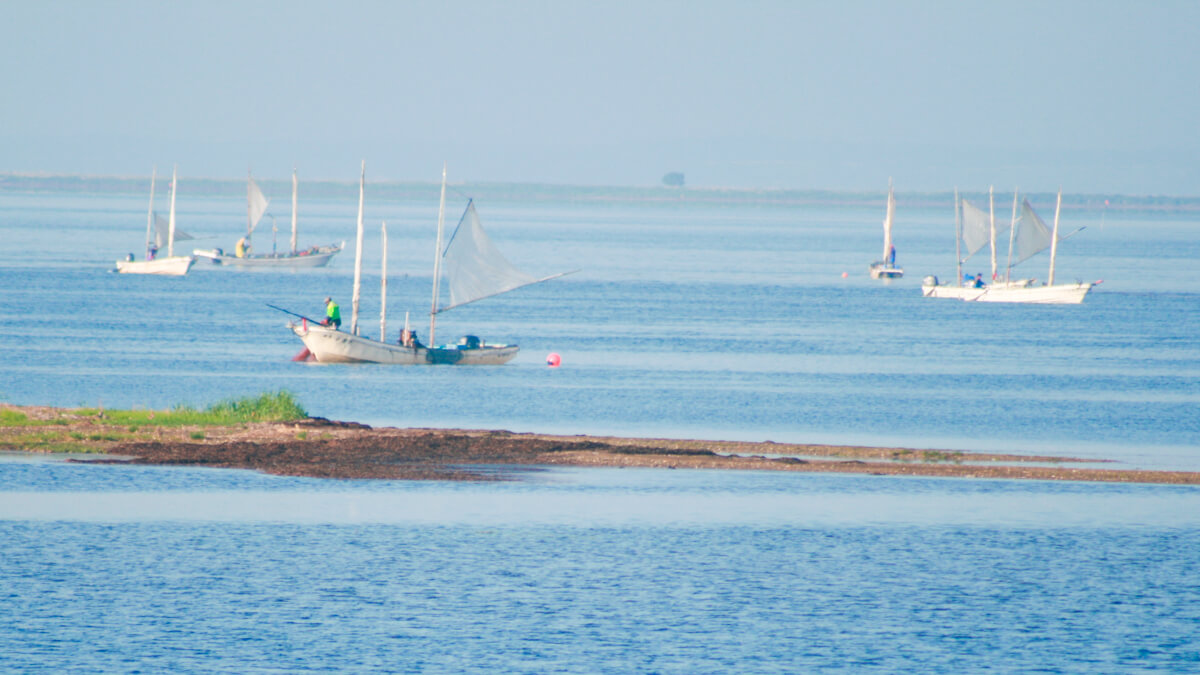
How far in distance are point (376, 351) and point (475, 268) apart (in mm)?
6790

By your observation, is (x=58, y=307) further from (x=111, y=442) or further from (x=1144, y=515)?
(x=1144, y=515)

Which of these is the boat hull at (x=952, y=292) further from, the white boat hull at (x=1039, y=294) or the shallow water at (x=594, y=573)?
the shallow water at (x=594, y=573)

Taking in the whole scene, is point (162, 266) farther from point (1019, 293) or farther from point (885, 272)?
point (1019, 293)

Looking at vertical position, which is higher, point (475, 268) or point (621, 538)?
point (475, 268)

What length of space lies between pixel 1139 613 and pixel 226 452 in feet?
68.3

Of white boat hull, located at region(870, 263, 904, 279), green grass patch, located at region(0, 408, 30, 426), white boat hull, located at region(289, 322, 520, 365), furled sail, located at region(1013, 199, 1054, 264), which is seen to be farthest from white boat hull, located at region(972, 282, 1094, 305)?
green grass patch, located at region(0, 408, 30, 426)

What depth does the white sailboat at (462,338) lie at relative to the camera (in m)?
62.7

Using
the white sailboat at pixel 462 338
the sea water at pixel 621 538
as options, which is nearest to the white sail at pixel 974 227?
the sea water at pixel 621 538

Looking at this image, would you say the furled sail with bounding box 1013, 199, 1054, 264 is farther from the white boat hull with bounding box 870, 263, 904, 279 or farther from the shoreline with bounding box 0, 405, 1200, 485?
the shoreline with bounding box 0, 405, 1200, 485

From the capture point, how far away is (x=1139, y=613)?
26.0m

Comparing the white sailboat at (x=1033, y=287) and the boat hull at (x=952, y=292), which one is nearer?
the white sailboat at (x=1033, y=287)

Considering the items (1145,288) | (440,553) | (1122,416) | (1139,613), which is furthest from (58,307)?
(1145,288)

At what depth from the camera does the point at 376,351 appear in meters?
63.0

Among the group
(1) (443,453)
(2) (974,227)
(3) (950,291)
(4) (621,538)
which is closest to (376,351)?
(1) (443,453)
